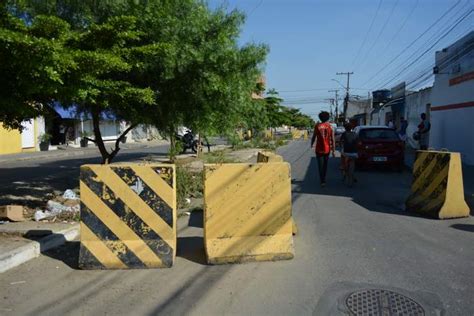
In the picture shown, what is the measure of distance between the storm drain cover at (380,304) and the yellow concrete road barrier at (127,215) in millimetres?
2276

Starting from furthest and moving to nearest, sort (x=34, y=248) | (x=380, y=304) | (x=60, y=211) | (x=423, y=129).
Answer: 1. (x=423, y=129)
2. (x=60, y=211)
3. (x=34, y=248)
4. (x=380, y=304)

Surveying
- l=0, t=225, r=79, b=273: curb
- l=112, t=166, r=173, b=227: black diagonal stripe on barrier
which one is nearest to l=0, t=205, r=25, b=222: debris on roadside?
l=0, t=225, r=79, b=273: curb

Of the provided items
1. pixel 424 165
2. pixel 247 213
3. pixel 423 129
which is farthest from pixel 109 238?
pixel 423 129

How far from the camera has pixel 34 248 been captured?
21.3 ft

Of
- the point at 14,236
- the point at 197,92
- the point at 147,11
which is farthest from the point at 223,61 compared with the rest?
the point at 14,236

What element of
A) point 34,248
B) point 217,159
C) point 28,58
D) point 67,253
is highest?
point 28,58

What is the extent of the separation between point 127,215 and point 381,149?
12179 millimetres

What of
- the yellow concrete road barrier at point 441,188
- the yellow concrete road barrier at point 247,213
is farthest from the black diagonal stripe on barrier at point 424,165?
the yellow concrete road barrier at point 247,213

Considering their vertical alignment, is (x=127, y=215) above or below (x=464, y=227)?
above

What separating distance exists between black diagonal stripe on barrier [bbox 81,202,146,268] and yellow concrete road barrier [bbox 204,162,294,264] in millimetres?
885

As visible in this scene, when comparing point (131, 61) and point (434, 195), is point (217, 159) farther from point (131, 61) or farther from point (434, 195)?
point (434, 195)

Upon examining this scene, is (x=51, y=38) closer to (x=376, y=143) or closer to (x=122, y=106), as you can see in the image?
(x=122, y=106)

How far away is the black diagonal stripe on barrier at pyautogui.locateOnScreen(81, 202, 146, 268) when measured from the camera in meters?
5.99

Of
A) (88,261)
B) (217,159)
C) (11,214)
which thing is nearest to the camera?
(88,261)
